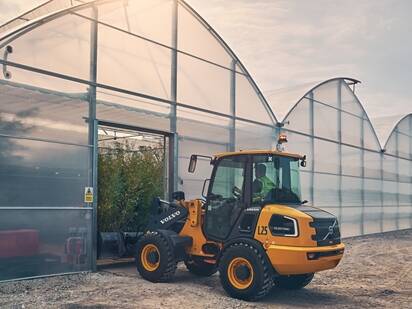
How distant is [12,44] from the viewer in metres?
9.37

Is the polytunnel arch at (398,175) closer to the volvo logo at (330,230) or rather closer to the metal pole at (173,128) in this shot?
the metal pole at (173,128)

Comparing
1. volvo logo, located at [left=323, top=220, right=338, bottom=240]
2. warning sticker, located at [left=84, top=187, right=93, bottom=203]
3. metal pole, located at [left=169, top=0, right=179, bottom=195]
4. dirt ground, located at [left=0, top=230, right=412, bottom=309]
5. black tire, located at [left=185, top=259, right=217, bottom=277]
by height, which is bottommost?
dirt ground, located at [left=0, top=230, right=412, bottom=309]

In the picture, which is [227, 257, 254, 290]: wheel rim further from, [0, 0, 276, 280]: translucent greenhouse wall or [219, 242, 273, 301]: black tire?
[0, 0, 276, 280]: translucent greenhouse wall

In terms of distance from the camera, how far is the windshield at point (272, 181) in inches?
358

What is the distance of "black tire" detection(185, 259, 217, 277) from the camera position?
1052 centimetres

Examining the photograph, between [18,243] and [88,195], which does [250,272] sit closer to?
[88,195]

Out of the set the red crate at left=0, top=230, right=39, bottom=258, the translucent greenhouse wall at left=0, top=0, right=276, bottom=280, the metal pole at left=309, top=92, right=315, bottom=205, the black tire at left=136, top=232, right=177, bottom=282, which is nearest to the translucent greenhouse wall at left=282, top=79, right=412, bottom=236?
the metal pole at left=309, top=92, right=315, bottom=205

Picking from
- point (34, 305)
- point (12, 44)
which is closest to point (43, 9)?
point (12, 44)

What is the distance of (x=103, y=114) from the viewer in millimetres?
10984

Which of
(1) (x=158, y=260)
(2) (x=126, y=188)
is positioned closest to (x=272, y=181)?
(1) (x=158, y=260)

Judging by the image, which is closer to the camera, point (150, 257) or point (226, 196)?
point (226, 196)

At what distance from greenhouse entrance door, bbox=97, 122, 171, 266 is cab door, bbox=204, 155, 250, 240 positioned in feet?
9.12

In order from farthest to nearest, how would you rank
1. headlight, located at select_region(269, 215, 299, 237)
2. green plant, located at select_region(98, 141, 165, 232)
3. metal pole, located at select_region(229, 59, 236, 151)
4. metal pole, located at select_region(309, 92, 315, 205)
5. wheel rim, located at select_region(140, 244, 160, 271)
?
metal pole, located at select_region(309, 92, 315, 205), metal pole, located at select_region(229, 59, 236, 151), green plant, located at select_region(98, 141, 165, 232), wheel rim, located at select_region(140, 244, 160, 271), headlight, located at select_region(269, 215, 299, 237)

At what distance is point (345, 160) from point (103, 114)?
10.8m
